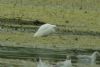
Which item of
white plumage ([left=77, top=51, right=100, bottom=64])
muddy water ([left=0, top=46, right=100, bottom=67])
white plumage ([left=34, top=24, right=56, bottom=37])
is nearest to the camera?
white plumage ([left=77, top=51, right=100, bottom=64])

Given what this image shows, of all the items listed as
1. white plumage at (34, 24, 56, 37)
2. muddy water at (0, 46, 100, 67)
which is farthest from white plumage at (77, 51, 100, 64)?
white plumage at (34, 24, 56, 37)

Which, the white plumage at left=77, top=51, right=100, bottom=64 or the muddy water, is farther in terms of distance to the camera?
the muddy water

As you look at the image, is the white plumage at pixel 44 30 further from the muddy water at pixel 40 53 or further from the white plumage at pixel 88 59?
the white plumage at pixel 88 59

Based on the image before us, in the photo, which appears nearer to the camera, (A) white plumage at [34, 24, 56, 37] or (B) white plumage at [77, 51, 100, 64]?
(B) white plumage at [77, 51, 100, 64]

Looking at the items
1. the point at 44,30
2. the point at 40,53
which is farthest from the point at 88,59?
the point at 44,30

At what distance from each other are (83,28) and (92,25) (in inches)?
37.0

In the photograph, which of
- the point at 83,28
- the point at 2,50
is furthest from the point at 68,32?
the point at 2,50

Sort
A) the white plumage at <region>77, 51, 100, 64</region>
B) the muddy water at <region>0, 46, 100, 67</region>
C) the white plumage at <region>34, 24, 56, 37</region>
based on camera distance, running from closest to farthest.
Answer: the white plumage at <region>77, 51, 100, 64</region> < the muddy water at <region>0, 46, 100, 67</region> < the white plumage at <region>34, 24, 56, 37</region>

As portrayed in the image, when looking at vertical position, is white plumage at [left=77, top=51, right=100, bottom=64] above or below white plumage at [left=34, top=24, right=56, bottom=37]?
below

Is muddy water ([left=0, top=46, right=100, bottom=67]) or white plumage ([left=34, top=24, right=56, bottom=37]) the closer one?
muddy water ([left=0, top=46, right=100, bottom=67])

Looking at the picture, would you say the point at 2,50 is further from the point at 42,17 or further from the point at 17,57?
the point at 42,17

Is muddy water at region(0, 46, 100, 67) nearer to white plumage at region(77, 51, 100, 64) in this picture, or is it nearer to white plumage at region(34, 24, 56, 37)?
white plumage at region(77, 51, 100, 64)

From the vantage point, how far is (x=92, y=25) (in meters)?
24.0

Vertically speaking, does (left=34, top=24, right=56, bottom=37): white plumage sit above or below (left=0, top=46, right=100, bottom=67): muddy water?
above
